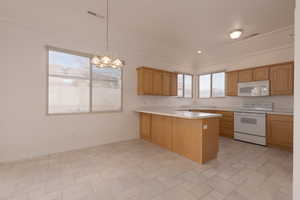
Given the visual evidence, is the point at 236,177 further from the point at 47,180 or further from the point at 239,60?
the point at 239,60

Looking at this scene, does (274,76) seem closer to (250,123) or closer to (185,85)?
(250,123)

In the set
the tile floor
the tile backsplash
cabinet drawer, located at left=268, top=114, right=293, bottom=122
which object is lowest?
the tile floor

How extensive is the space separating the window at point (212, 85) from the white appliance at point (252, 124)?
1.43 m

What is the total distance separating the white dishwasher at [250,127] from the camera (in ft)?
12.3

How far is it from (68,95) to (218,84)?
5.59m

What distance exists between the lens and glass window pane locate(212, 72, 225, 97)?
5.50 meters

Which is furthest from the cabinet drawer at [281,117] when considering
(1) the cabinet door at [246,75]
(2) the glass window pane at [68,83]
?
(2) the glass window pane at [68,83]

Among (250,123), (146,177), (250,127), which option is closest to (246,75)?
(250,123)

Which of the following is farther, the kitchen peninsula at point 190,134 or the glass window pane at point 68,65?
the glass window pane at point 68,65

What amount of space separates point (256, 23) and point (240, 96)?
242cm

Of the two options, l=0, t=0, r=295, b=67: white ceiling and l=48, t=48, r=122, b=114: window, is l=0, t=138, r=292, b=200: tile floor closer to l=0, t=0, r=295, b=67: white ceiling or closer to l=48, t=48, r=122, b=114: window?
l=48, t=48, r=122, b=114: window

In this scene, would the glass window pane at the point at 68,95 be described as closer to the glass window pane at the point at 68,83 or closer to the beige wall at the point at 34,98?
the glass window pane at the point at 68,83

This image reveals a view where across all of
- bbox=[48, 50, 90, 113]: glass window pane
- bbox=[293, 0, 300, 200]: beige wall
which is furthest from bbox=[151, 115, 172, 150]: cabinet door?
bbox=[293, 0, 300, 200]: beige wall

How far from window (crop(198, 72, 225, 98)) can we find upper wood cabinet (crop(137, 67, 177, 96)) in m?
1.86
